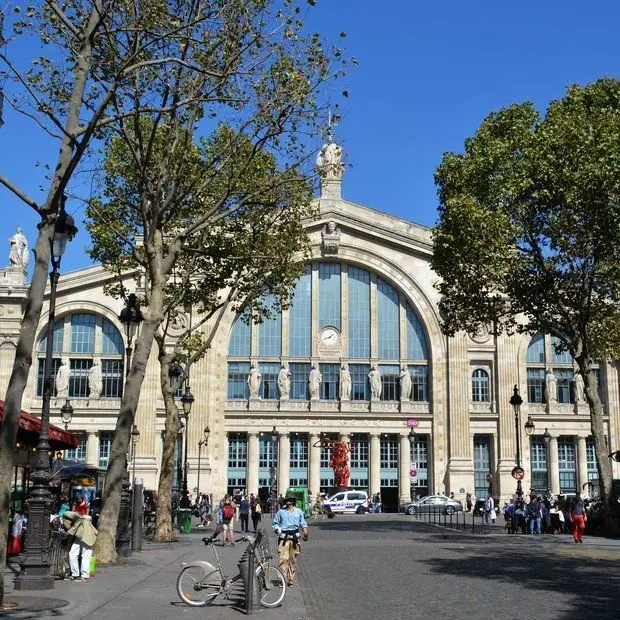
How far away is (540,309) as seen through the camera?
33.5 m

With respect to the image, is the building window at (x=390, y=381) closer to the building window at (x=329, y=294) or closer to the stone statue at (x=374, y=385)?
the stone statue at (x=374, y=385)

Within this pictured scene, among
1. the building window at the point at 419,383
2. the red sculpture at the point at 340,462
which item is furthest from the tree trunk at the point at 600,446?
the building window at the point at 419,383

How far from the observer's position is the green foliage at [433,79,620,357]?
29.8m

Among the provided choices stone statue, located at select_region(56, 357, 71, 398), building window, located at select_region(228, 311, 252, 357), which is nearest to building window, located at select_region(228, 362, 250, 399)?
building window, located at select_region(228, 311, 252, 357)

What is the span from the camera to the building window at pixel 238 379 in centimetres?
5928

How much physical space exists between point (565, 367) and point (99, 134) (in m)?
45.8

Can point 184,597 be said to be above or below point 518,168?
below

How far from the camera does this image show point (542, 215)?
3209 cm

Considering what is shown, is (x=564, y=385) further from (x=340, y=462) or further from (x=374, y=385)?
(x=340, y=462)

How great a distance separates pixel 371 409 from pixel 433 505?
8.28 m

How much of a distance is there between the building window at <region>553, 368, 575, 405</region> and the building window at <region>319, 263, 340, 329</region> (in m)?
15.8

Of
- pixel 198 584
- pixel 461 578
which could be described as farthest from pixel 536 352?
pixel 198 584

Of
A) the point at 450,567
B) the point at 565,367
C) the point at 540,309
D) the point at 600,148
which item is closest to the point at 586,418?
the point at 565,367

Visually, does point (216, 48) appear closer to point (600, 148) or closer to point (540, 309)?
point (600, 148)
